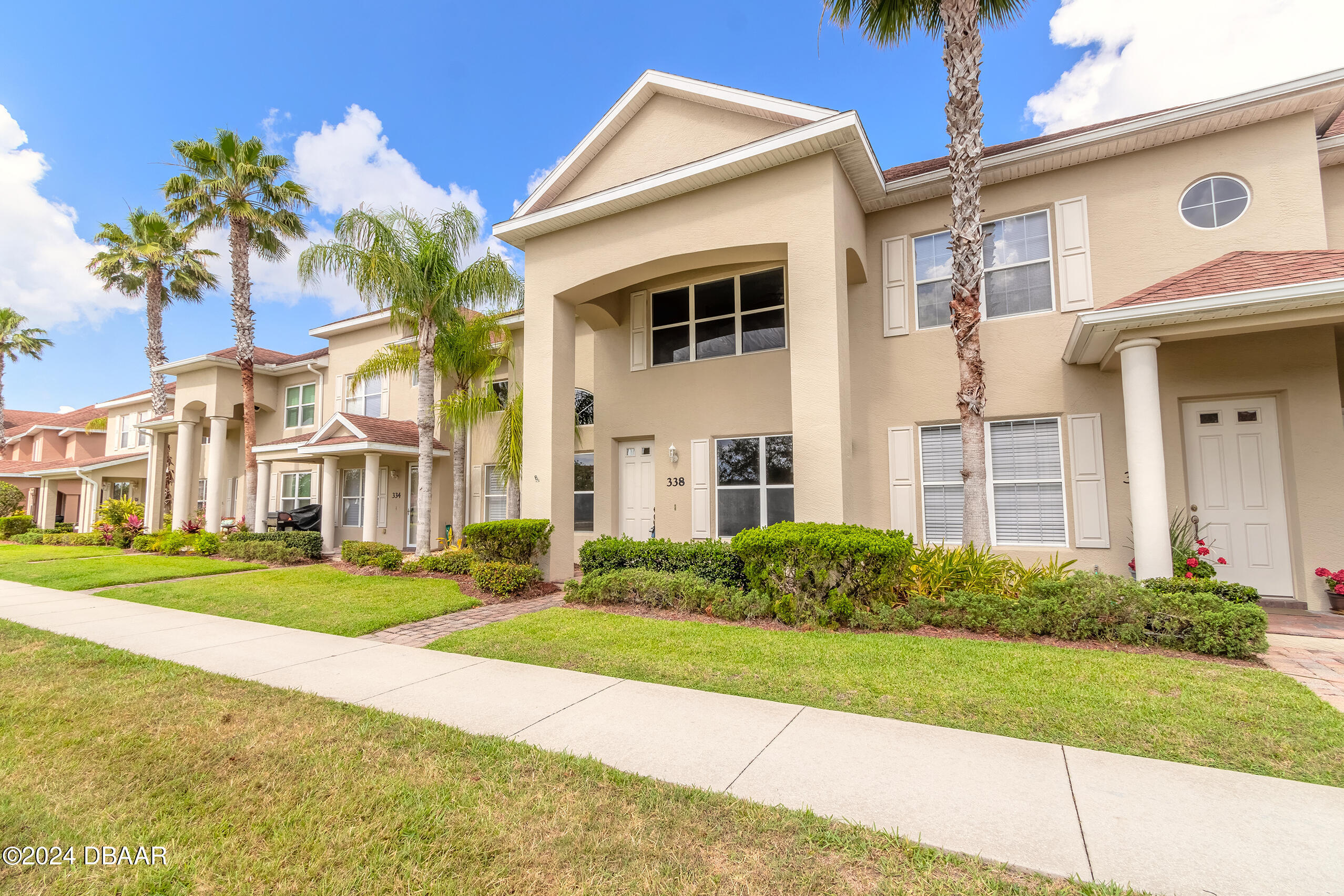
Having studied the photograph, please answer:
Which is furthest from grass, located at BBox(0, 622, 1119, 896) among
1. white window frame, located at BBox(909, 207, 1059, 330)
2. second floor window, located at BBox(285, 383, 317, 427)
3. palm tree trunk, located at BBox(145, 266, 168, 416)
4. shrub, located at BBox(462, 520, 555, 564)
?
palm tree trunk, located at BBox(145, 266, 168, 416)

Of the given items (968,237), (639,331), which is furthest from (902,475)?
(639,331)

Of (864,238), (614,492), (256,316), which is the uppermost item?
(256,316)

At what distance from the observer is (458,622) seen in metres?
7.98

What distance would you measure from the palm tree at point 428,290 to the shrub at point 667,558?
5.78 m

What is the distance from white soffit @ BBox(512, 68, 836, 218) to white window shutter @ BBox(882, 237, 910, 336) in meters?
2.70

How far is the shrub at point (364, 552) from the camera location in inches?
511

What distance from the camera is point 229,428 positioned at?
22.1 metres

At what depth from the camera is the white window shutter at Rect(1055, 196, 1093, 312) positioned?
8875mm

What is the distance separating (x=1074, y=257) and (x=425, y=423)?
12803 mm

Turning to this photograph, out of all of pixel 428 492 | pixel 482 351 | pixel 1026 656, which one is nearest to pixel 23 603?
pixel 428 492

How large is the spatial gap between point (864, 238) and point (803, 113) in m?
2.51

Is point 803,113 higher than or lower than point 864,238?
higher

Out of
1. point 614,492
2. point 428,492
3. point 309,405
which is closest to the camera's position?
point 614,492

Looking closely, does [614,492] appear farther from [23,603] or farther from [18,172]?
[18,172]
